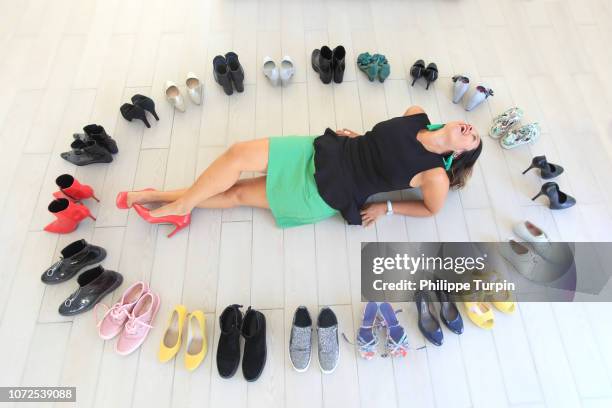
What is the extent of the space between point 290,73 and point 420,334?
1.84 metres

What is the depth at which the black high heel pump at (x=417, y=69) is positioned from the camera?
2615mm

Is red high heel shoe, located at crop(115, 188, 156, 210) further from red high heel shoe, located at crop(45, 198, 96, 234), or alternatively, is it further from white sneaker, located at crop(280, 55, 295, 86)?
white sneaker, located at crop(280, 55, 295, 86)

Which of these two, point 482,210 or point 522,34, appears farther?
point 522,34

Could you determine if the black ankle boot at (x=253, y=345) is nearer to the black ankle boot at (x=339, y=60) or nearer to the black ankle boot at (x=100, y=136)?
the black ankle boot at (x=100, y=136)

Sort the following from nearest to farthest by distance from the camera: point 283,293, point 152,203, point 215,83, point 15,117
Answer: point 283,293 → point 152,203 → point 15,117 → point 215,83

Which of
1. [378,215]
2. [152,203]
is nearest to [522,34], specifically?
[378,215]

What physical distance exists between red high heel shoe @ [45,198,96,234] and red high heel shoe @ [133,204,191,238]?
12.2 inches

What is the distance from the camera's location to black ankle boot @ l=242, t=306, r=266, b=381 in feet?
5.89

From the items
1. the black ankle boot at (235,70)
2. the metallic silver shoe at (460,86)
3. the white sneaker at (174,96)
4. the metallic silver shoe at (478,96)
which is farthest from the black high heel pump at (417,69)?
the white sneaker at (174,96)

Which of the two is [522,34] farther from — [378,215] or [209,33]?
[209,33]

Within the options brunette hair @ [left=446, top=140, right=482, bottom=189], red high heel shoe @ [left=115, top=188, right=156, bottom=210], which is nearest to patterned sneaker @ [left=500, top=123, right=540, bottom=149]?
brunette hair @ [left=446, top=140, right=482, bottom=189]

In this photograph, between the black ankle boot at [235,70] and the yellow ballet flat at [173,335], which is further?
the black ankle boot at [235,70]

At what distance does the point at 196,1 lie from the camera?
121 inches

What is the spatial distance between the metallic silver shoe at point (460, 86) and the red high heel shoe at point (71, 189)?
2393mm
